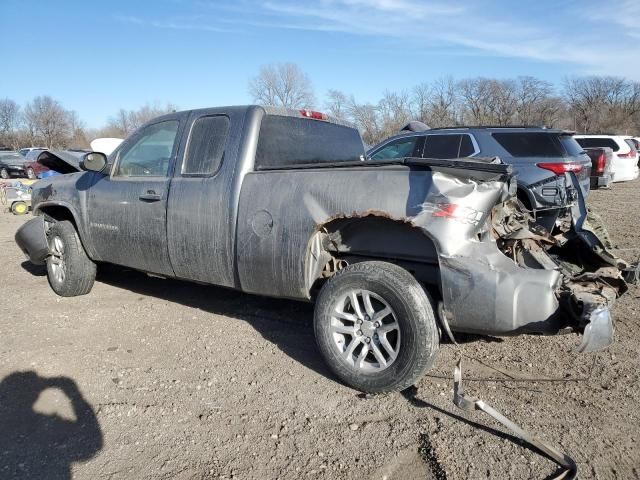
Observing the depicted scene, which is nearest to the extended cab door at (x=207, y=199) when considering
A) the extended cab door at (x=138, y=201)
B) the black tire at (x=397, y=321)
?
the extended cab door at (x=138, y=201)

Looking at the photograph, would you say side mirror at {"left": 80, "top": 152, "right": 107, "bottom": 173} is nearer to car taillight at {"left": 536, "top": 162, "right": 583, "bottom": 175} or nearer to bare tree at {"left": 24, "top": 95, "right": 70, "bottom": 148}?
car taillight at {"left": 536, "top": 162, "right": 583, "bottom": 175}

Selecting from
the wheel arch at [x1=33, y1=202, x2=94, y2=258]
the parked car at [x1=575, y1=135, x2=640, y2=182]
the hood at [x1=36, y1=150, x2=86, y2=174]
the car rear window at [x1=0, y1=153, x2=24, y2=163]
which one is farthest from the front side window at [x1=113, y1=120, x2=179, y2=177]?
the car rear window at [x1=0, y1=153, x2=24, y2=163]

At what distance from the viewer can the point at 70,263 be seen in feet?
17.0

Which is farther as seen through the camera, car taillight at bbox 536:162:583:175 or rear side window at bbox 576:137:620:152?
rear side window at bbox 576:137:620:152

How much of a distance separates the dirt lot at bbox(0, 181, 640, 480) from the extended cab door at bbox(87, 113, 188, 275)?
0.69 metres

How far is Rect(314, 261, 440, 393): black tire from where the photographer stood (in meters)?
2.99

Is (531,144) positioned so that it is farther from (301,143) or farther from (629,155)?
(629,155)

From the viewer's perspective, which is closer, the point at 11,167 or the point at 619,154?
the point at 619,154

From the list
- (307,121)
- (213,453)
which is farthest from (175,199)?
(213,453)

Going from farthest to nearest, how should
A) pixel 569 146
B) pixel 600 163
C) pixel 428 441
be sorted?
pixel 600 163, pixel 569 146, pixel 428 441

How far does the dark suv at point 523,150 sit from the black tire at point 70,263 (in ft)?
16.3

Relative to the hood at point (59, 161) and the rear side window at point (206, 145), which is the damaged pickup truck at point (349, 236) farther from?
the hood at point (59, 161)

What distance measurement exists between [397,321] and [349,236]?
2.61 feet

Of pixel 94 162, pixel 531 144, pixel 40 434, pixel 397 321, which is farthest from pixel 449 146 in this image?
pixel 40 434
